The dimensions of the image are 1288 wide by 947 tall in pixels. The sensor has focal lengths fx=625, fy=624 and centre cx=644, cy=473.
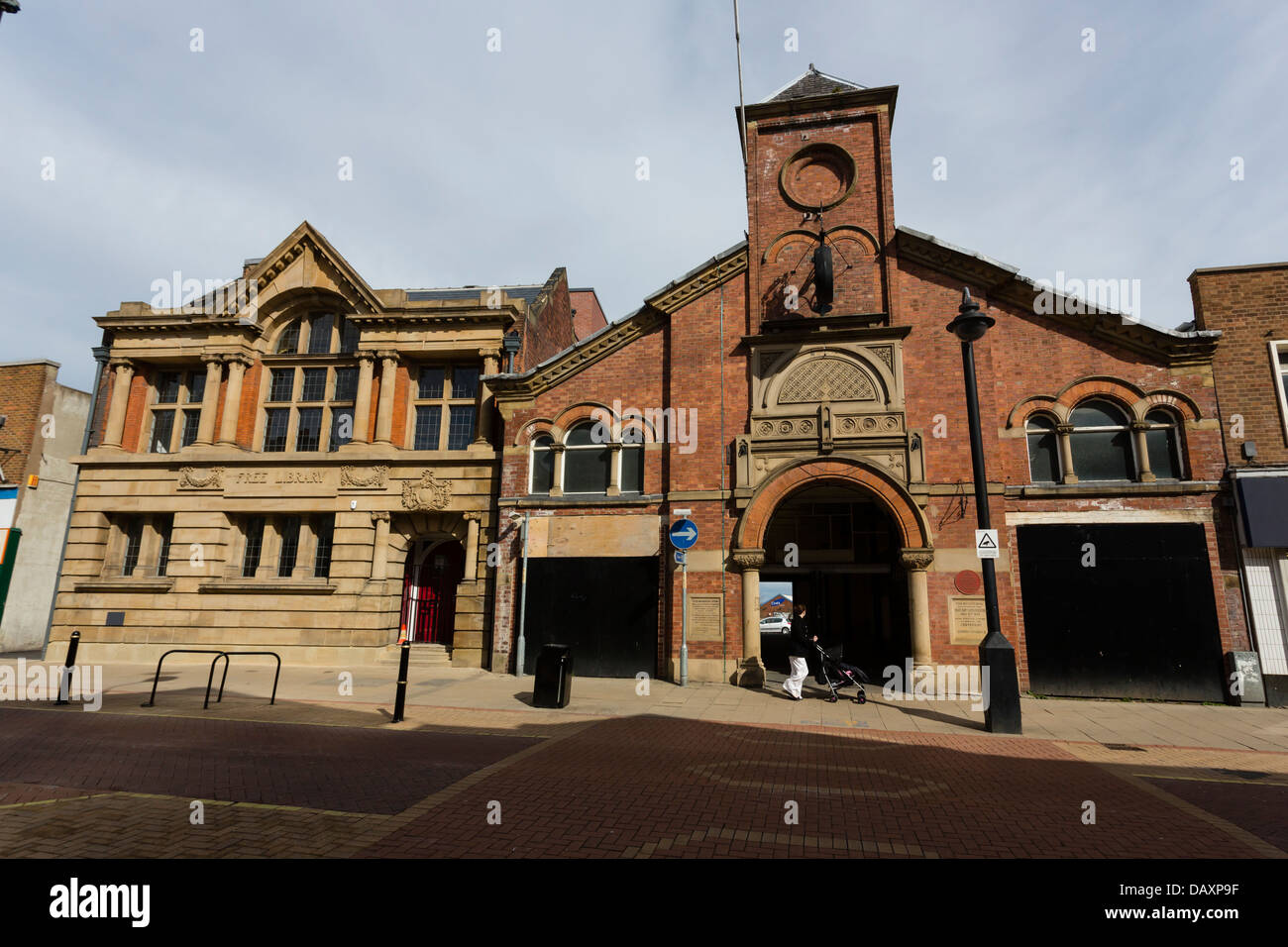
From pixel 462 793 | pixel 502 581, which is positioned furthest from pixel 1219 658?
pixel 502 581

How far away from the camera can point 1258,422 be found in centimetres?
1314

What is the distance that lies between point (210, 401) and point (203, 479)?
2585 millimetres

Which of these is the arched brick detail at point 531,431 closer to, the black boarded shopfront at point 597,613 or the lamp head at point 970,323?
the black boarded shopfront at point 597,613

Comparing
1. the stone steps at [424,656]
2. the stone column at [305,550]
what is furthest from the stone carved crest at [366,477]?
the stone steps at [424,656]

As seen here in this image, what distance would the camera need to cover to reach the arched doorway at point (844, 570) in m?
16.0

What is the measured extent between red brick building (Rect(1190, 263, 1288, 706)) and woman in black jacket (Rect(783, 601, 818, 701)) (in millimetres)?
8754

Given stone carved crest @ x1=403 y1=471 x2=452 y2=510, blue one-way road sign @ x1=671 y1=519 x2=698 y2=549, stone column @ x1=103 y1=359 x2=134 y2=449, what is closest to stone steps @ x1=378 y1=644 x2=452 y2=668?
stone carved crest @ x1=403 y1=471 x2=452 y2=510

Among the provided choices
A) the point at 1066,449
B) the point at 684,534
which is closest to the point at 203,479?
the point at 684,534

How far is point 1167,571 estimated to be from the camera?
1284 centimetres

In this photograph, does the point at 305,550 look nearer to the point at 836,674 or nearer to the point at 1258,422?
the point at 836,674

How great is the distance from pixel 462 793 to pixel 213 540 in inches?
664

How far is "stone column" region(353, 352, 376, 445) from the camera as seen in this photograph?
18.8 m

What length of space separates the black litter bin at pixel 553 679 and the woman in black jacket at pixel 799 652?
14.7 ft
